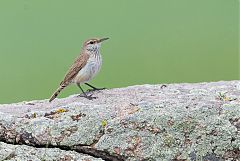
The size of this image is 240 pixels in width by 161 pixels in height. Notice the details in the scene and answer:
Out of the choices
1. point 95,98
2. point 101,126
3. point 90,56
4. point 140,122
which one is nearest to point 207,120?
point 140,122

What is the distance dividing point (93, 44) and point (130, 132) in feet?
10.2

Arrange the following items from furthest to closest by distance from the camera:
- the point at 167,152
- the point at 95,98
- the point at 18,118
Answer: the point at 95,98, the point at 18,118, the point at 167,152

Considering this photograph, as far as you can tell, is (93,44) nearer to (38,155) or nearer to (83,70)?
(83,70)

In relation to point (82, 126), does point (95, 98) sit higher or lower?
higher

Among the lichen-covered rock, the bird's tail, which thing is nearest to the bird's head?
the bird's tail

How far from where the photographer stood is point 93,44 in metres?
9.45

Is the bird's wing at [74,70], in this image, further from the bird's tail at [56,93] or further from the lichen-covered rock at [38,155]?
the lichen-covered rock at [38,155]

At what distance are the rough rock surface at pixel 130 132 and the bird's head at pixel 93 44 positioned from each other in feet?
7.84

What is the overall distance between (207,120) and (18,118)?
2403mm

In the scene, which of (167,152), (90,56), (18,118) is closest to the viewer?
(167,152)

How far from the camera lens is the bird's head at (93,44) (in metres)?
9.36

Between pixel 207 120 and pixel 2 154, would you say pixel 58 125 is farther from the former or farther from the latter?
pixel 207 120

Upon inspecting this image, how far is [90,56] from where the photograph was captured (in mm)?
9180

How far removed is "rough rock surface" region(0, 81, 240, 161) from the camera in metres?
6.55
